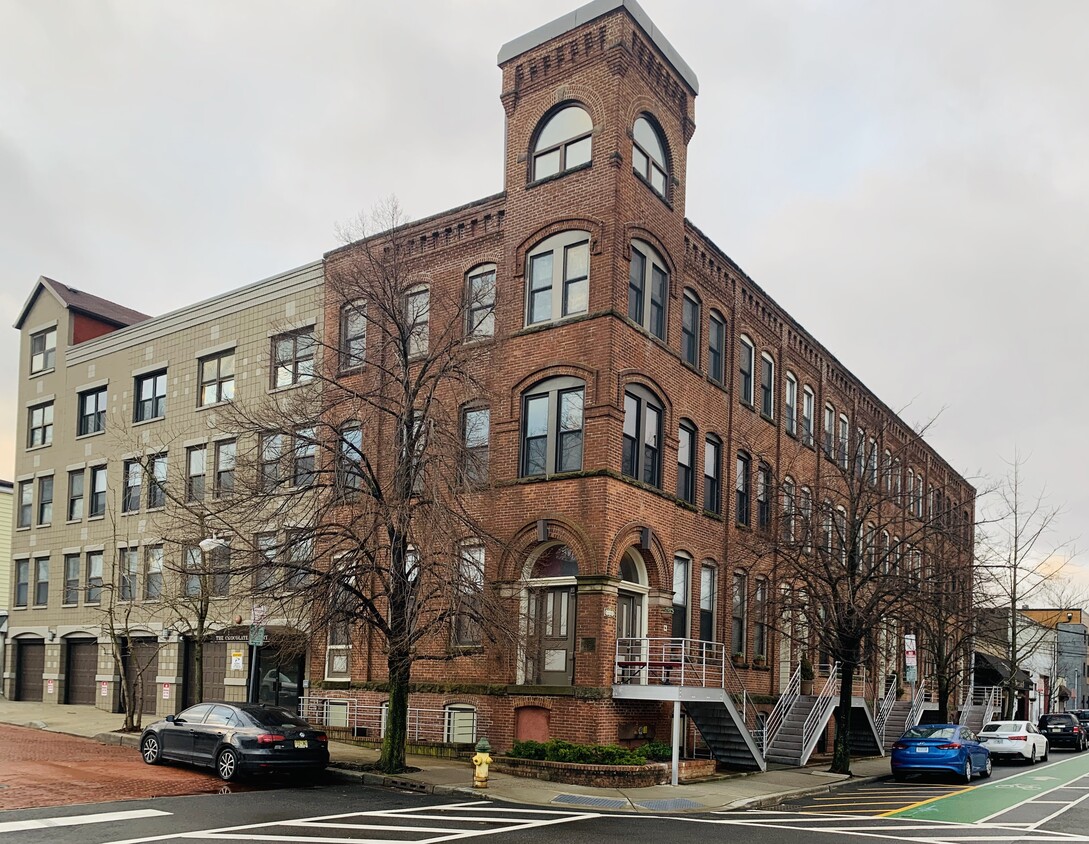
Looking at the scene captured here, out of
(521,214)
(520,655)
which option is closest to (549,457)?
(520,655)

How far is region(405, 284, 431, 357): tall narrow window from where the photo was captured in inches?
887

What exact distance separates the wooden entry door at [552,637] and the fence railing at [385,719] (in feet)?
6.03

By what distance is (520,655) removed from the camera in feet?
79.9

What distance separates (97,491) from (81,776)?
63.7ft

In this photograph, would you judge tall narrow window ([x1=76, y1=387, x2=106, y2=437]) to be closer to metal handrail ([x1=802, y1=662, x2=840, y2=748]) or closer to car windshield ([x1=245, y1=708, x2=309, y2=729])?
car windshield ([x1=245, y1=708, x2=309, y2=729])

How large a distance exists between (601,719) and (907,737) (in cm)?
888

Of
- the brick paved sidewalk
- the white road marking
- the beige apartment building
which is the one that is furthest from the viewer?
the beige apartment building

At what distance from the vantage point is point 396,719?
70.3ft

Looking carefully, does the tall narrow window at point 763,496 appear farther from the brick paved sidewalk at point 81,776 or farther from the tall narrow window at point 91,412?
the tall narrow window at point 91,412

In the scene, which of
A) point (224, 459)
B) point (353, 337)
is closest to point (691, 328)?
point (353, 337)

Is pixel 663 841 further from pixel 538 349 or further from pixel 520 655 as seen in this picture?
pixel 538 349

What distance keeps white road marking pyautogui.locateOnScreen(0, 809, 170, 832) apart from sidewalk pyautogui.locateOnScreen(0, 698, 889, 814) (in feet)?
18.7

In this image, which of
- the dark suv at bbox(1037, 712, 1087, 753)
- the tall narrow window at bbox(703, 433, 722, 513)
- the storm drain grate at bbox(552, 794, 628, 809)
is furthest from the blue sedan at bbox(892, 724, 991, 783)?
the dark suv at bbox(1037, 712, 1087, 753)

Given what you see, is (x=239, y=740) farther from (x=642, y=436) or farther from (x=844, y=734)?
(x=844, y=734)
